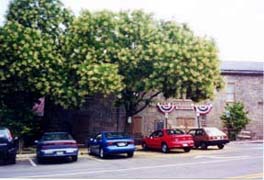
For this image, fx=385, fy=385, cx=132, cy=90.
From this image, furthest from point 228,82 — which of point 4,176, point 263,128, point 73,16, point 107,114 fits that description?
point 4,176

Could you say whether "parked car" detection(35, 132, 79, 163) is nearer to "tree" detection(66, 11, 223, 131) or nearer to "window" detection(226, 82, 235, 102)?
"tree" detection(66, 11, 223, 131)

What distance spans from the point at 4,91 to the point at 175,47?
923 cm

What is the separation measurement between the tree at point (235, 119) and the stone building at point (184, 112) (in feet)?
2.13

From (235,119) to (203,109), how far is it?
2460mm

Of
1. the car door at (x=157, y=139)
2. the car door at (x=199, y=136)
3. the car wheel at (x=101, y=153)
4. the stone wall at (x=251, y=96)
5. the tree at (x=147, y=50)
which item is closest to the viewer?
the car wheel at (x=101, y=153)

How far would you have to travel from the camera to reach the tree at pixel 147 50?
66.0 ft

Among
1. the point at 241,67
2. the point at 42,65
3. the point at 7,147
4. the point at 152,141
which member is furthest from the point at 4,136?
the point at 241,67

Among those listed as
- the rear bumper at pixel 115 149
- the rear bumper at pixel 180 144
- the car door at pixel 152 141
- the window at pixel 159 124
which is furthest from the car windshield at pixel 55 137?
the window at pixel 159 124

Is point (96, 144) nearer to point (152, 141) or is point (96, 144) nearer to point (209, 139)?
point (152, 141)

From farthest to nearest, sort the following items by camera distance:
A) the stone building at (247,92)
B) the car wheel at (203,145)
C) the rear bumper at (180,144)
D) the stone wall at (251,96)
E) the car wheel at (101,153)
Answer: the stone wall at (251,96) < the stone building at (247,92) < the car wheel at (203,145) < the rear bumper at (180,144) < the car wheel at (101,153)

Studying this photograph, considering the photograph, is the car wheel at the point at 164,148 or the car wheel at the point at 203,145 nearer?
the car wheel at the point at 164,148

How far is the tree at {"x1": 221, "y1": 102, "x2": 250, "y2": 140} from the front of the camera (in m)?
28.8

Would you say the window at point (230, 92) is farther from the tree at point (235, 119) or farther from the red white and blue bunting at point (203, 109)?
the red white and blue bunting at point (203, 109)

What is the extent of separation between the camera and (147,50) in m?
20.2
